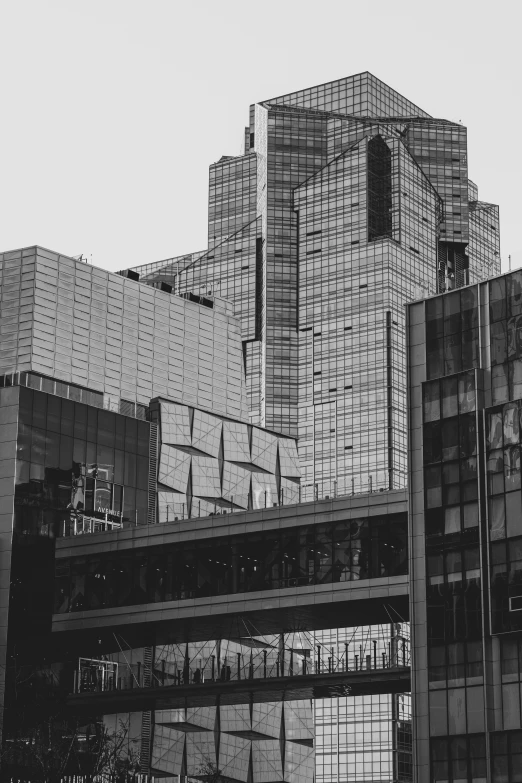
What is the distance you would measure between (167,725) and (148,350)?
117 feet

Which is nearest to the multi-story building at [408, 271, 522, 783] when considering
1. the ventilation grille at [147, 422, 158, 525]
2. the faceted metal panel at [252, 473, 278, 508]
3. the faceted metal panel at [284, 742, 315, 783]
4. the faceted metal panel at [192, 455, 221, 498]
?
the ventilation grille at [147, 422, 158, 525]

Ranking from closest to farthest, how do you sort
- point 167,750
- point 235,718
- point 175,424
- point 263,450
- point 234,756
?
point 167,750
point 234,756
point 175,424
point 235,718
point 263,450

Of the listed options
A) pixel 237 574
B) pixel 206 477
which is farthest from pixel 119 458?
pixel 237 574

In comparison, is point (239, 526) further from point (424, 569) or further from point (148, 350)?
point (148, 350)

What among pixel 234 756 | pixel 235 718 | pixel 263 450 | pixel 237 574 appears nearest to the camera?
pixel 237 574

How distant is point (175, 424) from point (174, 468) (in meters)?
4.69

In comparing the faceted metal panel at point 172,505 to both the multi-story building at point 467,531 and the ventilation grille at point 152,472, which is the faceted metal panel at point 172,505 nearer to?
the ventilation grille at point 152,472

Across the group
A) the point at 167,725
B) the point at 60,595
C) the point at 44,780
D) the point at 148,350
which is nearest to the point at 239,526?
the point at 60,595

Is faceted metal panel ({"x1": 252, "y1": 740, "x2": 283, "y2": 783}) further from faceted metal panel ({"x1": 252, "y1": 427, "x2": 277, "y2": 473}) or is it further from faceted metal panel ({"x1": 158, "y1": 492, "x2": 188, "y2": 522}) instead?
faceted metal panel ({"x1": 252, "y1": 427, "x2": 277, "y2": 473})

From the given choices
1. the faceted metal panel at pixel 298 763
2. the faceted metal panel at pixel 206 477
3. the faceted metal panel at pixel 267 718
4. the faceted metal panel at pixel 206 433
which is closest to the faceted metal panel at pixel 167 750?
the faceted metal panel at pixel 267 718

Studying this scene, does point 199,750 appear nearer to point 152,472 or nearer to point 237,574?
point 152,472

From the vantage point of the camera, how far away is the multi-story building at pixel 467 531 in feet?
273

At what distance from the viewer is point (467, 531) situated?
87.6 m

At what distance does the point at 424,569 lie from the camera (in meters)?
89.6
